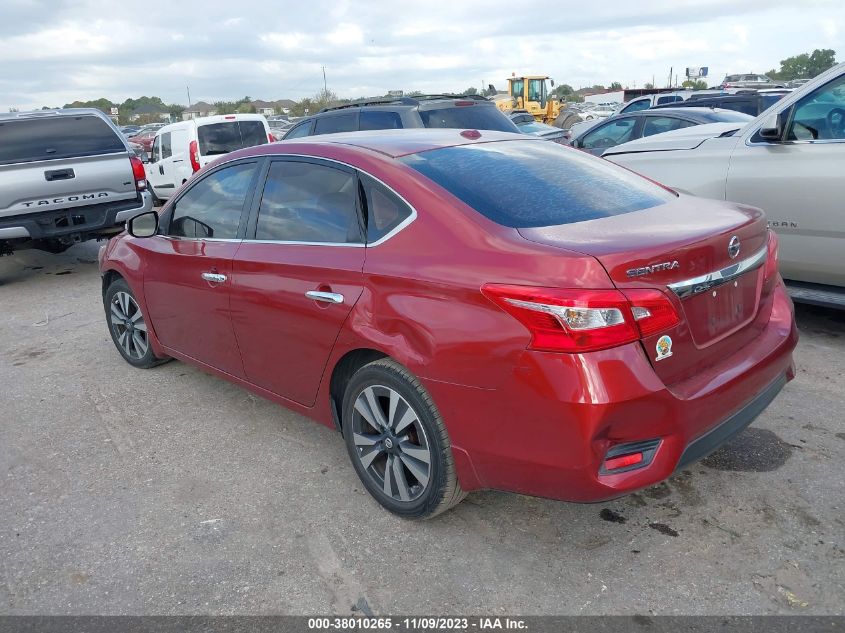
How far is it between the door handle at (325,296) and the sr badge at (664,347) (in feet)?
4.37

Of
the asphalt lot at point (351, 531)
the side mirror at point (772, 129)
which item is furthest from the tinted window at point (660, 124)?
the asphalt lot at point (351, 531)

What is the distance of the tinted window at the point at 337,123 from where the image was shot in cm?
948

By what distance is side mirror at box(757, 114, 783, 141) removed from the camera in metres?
4.92

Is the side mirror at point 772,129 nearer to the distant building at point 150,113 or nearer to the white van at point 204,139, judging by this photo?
the white van at point 204,139

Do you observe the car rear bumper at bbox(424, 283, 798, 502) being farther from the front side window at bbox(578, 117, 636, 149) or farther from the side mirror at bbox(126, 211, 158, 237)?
the front side window at bbox(578, 117, 636, 149)

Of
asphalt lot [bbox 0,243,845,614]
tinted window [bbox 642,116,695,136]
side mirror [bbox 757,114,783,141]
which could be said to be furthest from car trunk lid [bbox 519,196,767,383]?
tinted window [bbox 642,116,695,136]

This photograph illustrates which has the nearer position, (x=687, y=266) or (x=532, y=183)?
(x=687, y=266)

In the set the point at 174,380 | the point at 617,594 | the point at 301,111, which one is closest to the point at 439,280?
the point at 617,594

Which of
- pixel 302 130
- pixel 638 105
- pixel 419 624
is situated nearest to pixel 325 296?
pixel 419 624

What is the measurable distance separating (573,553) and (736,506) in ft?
2.59

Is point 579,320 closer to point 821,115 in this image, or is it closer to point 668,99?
point 821,115

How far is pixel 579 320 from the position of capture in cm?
237

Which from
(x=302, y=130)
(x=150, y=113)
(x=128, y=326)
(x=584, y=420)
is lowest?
(x=128, y=326)

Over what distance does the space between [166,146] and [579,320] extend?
44.6 feet
